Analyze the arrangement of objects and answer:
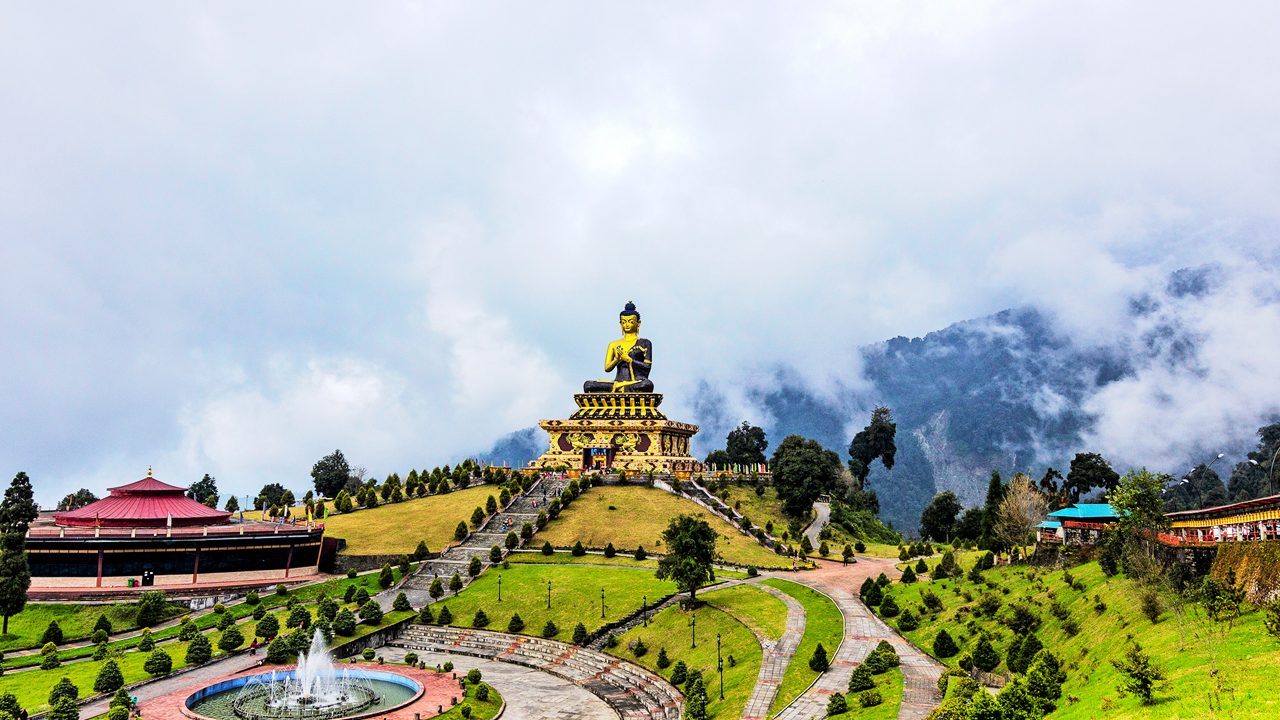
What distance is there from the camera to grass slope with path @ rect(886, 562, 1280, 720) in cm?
2262

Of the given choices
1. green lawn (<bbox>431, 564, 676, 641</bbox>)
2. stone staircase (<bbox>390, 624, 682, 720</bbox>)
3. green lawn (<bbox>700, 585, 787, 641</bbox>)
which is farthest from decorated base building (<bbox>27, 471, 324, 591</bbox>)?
green lawn (<bbox>700, 585, 787, 641</bbox>)

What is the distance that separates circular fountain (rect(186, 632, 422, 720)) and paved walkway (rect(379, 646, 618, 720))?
4800mm

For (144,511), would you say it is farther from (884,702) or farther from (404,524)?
(884,702)

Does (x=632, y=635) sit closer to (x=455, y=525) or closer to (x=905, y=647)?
(x=905, y=647)

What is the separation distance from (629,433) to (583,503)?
18513 mm

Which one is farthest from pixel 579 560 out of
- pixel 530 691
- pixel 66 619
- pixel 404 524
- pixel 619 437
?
pixel 66 619

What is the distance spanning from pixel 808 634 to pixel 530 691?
15.3 meters

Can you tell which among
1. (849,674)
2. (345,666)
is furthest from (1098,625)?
(345,666)

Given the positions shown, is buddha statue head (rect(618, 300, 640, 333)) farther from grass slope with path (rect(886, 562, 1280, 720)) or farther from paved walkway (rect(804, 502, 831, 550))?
grass slope with path (rect(886, 562, 1280, 720))

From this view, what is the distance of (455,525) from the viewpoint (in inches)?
2960

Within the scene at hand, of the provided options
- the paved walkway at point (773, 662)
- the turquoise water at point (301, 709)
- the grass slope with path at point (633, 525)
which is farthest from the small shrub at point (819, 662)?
the grass slope with path at point (633, 525)

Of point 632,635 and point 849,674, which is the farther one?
point 632,635

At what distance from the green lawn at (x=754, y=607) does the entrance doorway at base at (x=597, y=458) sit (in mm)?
41048

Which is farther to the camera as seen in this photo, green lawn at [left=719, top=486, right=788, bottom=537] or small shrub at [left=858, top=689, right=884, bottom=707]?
green lawn at [left=719, top=486, right=788, bottom=537]
